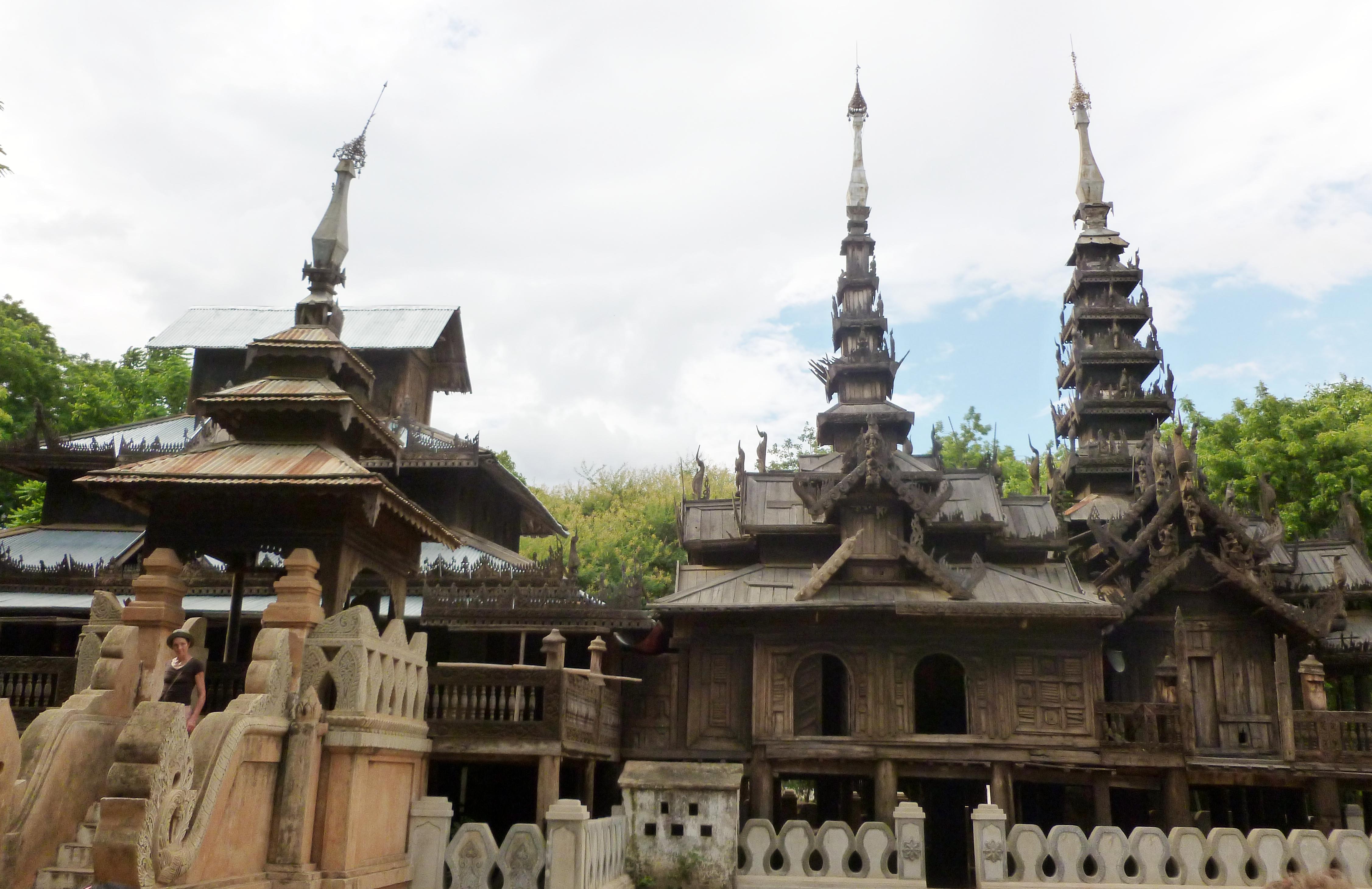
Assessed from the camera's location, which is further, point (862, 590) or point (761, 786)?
point (862, 590)

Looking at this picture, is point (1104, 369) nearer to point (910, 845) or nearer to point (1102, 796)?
point (1102, 796)

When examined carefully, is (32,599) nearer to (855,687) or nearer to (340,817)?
(340,817)

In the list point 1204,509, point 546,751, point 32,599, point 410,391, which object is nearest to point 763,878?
point 546,751

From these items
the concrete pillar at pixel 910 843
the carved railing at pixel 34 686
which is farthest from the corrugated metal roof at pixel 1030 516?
the carved railing at pixel 34 686

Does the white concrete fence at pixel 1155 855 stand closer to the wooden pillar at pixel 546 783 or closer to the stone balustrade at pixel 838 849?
the stone balustrade at pixel 838 849

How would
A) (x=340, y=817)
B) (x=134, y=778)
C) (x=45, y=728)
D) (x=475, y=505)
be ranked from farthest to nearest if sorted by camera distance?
1. (x=475, y=505)
2. (x=340, y=817)
3. (x=45, y=728)
4. (x=134, y=778)

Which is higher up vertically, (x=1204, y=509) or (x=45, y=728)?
(x=1204, y=509)

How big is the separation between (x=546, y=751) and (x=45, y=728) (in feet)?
19.4

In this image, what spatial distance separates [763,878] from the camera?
37.3 ft

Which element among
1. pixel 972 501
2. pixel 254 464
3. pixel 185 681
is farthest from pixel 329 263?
pixel 972 501

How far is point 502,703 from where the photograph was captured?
12953 mm

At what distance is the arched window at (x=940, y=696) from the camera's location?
21906 millimetres

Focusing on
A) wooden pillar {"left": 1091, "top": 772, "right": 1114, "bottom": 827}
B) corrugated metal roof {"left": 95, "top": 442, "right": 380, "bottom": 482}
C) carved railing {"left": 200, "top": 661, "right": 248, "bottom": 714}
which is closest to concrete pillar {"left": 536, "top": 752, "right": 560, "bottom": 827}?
carved railing {"left": 200, "top": 661, "right": 248, "bottom": 714}

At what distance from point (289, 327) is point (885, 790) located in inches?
661
